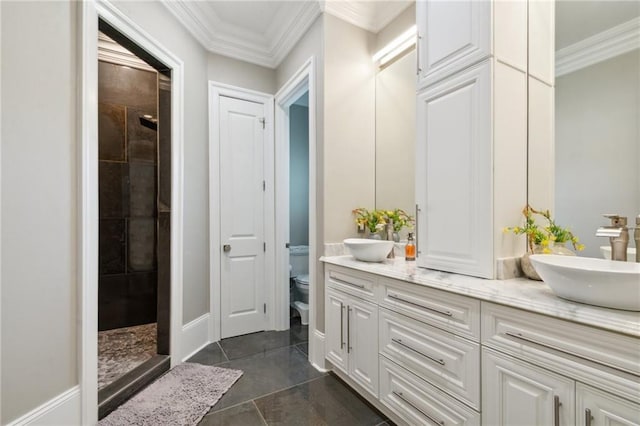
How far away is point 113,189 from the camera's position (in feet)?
9.70

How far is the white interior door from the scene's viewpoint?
287 centimetres

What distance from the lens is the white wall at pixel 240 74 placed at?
9.41 feet

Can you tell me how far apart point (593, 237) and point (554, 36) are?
1078 mm

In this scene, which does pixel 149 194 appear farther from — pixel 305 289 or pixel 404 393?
pixel 404 393

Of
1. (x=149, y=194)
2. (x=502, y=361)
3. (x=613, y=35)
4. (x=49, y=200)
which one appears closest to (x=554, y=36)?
(x=613, y=35)

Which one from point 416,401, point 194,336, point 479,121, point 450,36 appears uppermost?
point 450,36

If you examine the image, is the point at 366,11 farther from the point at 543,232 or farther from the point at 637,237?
the point at 637,237

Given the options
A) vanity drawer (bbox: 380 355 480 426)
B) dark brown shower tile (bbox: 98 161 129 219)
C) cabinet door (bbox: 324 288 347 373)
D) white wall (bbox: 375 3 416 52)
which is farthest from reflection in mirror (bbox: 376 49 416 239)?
dark brown shower tile (bbox: 98 161 129 219)

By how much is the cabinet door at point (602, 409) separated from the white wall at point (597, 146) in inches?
30.1

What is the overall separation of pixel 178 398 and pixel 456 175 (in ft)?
7.29

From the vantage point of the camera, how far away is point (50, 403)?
143 cm

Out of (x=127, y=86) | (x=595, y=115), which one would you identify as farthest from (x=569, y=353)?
(x=127, y=86)

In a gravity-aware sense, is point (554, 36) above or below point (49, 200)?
above

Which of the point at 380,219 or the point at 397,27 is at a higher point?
the point at 397,27
